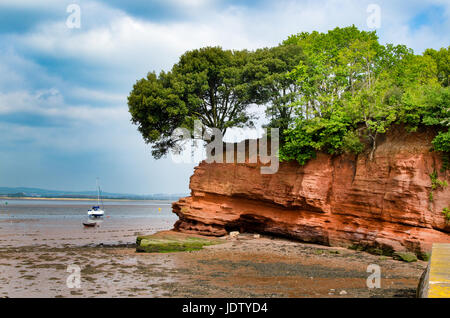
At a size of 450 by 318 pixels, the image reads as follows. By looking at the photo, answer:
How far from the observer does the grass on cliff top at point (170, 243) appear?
84.3ft

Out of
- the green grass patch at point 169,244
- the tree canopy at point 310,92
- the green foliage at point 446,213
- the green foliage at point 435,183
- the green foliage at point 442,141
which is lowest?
the green grass patch at point 169,244

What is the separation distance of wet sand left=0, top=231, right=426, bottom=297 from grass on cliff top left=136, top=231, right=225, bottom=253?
2.50 ft

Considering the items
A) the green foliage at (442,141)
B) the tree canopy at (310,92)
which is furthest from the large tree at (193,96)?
the green foliage at (442,141)

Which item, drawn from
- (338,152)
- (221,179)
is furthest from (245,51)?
(338,152)

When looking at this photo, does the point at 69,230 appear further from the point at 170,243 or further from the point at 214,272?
the point at 214,272

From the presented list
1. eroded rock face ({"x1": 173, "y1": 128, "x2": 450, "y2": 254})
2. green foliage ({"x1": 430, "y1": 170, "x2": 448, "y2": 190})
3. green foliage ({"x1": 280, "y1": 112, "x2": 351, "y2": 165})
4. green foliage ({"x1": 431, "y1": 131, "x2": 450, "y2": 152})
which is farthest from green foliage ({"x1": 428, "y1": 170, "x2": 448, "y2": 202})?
green foliage ({"x1": 280, "y1": 112, "x2": 351, "y2": 165})

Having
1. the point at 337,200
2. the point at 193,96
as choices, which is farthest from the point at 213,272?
the point at 193,96

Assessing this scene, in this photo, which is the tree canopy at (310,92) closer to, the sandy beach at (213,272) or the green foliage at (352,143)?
the green foliage at (352,143)

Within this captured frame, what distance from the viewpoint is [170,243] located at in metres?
26.1

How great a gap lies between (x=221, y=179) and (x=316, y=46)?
16186 mm

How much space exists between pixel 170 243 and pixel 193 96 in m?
13.2

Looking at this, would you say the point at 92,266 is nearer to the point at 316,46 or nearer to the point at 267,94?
the point at 267,94

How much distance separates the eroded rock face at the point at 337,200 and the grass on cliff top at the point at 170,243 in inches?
98.7

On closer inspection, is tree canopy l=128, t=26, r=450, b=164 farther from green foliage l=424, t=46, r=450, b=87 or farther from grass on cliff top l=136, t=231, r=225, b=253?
grass on cliff top l=136, t=231, r=225, b=253
